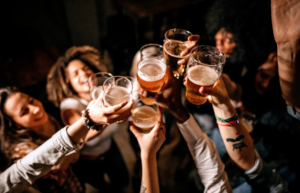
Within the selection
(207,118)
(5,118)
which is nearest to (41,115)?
(5,118)

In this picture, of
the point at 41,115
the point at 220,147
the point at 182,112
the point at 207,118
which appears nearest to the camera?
the point at 182,112

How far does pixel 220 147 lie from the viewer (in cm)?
224

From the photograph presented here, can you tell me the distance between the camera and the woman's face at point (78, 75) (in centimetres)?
255

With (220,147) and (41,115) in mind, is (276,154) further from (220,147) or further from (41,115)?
(41,115)

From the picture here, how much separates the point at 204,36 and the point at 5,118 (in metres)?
3.24

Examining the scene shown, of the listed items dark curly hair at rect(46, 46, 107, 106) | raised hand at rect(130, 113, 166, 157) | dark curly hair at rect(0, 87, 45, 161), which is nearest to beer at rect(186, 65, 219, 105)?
raised hand at rect(130, 113, 166, 157)

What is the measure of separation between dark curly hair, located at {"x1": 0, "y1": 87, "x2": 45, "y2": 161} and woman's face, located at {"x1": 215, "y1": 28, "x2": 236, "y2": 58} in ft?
9.17

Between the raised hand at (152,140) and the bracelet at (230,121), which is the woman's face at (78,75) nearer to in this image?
the raised hand at (152,140)

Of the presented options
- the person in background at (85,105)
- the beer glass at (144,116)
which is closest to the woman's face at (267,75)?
the beer glass at (144,116)

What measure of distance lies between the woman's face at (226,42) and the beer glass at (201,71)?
1.20 metres

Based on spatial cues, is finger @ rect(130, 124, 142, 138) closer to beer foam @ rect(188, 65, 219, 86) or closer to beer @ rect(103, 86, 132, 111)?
beer @ rect(103, 86, 132, 111)

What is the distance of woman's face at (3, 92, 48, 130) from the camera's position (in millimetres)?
1873

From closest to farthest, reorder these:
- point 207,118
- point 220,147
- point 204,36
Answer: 1. point 220,147
2. point 207,118
3. point 204,36

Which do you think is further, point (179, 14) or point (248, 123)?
point (179, 14)
